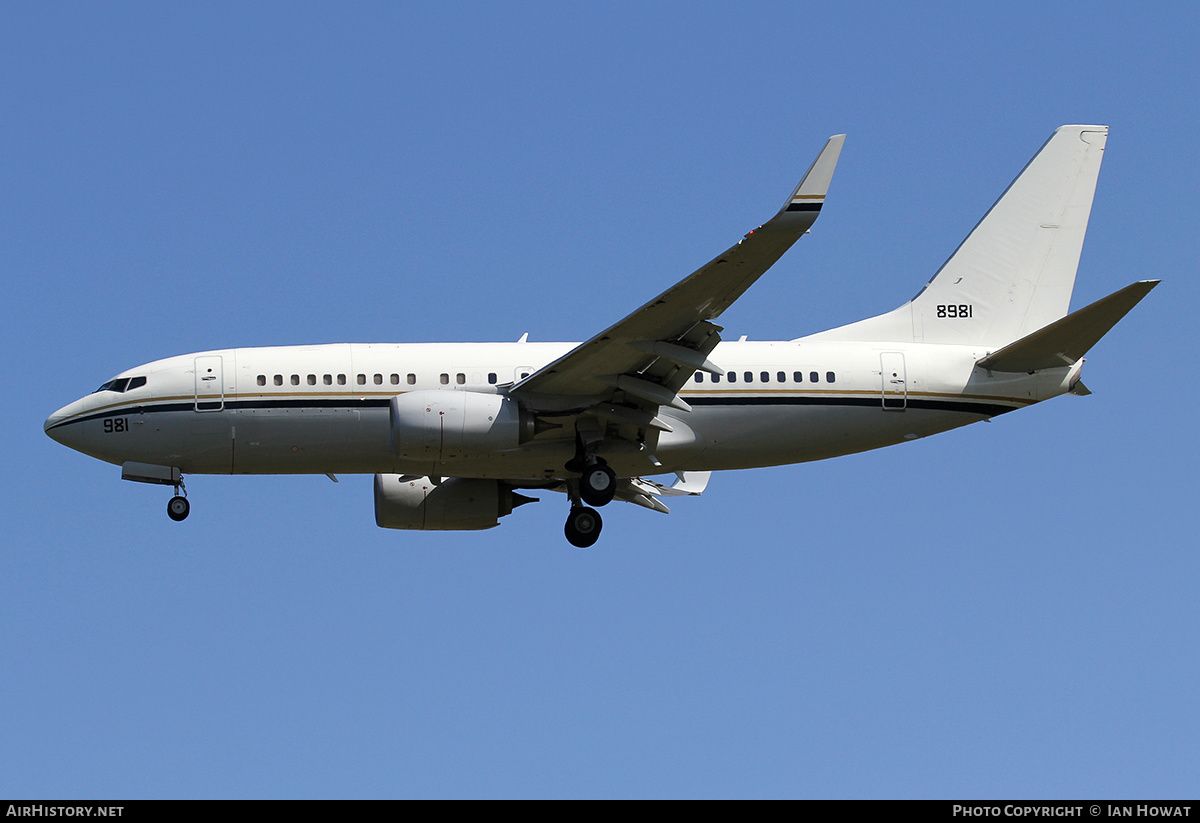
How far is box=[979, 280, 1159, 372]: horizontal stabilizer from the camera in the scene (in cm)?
2506

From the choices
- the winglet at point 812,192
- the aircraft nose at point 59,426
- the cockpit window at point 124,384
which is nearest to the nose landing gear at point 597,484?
the winglet at point 812,192

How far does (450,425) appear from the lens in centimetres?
2556

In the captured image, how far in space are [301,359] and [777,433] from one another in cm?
915

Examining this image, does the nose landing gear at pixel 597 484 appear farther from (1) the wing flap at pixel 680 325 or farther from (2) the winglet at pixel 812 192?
(2) the winglet at pixel 812 192

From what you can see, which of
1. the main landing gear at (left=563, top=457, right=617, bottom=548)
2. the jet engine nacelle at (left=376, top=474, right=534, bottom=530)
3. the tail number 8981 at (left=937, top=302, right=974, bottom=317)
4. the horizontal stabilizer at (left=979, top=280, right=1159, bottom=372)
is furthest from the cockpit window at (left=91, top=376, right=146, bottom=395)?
the horizontal stabilizer at (left=979, top=280, right=1159, bottom=372)

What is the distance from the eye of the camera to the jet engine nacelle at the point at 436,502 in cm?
3027

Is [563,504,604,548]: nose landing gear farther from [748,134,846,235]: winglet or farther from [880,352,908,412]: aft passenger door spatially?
[748,134,846,235]: winglet

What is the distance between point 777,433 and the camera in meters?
27.3

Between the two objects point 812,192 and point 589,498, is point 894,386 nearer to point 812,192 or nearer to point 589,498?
point 589,498

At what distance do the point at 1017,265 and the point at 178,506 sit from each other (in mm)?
17827
